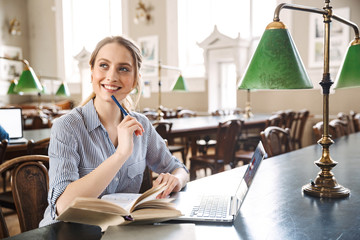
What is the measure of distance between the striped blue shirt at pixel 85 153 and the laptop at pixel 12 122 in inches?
77.1

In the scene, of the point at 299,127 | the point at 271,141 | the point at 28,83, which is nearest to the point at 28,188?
the point at 271,141

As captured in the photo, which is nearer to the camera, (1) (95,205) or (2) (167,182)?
(1) (95,205)

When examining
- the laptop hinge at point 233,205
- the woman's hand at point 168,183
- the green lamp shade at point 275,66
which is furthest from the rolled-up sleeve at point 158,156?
the green lamp shade at point 275,66

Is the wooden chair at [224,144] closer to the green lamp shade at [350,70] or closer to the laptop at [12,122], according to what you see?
the laptop at [12,122]

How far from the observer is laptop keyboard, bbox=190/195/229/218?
117 centimetres

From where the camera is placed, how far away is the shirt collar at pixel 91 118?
1500mm

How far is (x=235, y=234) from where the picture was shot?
1.03 m

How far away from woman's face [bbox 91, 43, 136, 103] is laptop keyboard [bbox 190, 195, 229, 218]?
22.5 inches

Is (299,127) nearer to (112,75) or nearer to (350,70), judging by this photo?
(350,70)

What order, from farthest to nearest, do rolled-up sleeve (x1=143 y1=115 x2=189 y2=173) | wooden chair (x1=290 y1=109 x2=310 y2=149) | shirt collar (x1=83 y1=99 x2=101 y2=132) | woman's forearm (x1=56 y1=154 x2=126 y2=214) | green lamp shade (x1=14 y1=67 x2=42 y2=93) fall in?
wooden chair (x1=290 y1=109 x2=310 y2=149), green lamp shade (x1=14 y1=67 x2=42 y2=93), rolled-up sleeve (x1=143 y1=115 x2=189 y2=173), shirt collar (x1=83 y1=99 x2=101 y2=132), woman's forearm (x1=56 y1=154 x2=126 y2=214)

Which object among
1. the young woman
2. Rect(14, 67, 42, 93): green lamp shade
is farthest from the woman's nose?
Rect(14, 67, 42, 93): green lamp shade

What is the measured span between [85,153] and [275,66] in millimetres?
794

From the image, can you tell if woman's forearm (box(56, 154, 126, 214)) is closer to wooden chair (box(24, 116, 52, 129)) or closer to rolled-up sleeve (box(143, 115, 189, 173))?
rolled-up sleeve (box(143, 115, 189, 173))

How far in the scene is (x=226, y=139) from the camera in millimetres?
3785
